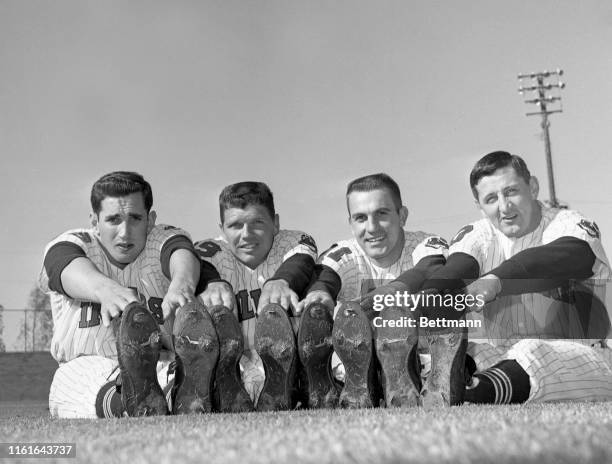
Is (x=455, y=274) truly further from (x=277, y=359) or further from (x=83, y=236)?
(x=83, y=236)

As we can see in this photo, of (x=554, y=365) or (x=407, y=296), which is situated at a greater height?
(x=407, y=296)

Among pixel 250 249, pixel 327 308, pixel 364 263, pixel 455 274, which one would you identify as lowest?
pixel 327 308

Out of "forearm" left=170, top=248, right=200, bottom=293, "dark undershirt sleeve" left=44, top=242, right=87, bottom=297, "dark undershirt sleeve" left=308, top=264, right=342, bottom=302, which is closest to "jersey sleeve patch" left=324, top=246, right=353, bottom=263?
"dark undershirt sleeve" left=308, top=264, right=342, bottom=302

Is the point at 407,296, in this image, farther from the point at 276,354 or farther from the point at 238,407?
the point at 238,407

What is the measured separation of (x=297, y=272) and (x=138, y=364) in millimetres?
965

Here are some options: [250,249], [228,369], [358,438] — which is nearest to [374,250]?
[250,249]

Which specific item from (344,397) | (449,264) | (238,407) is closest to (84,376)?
(238,407)

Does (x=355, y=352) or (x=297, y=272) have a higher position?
(x=297, y=272)

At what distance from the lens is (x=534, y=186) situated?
3459 millimetres

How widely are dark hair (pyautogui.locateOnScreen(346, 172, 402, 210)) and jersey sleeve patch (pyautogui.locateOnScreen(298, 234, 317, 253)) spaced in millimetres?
309

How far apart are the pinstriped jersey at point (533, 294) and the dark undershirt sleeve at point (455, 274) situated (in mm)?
82

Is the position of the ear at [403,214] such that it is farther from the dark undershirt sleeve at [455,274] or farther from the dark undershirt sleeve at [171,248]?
the dark undershirt sleeve at [171,248]

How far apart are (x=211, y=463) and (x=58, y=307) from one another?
243cm

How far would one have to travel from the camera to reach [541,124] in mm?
19797
